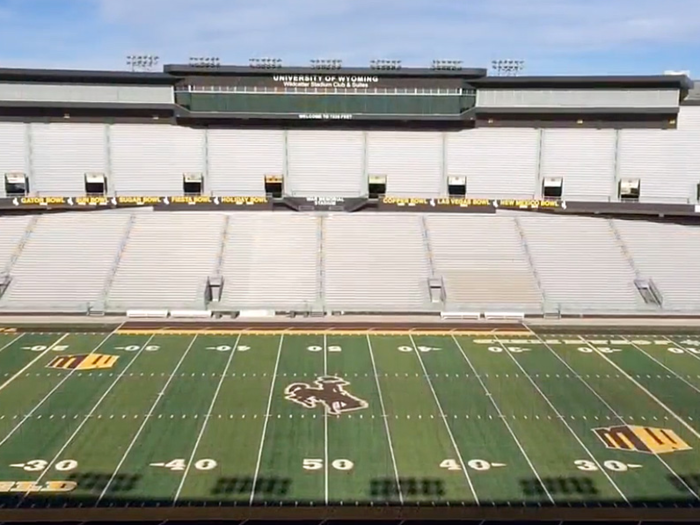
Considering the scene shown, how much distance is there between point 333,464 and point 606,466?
19.1 feet

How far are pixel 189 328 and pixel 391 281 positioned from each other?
29.7 ft

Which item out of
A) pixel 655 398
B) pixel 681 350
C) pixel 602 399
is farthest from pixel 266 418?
pixel 681 350

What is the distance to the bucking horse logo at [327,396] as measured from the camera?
61.3 ft

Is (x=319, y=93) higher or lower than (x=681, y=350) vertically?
higher

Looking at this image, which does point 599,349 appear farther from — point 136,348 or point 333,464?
point 136,348

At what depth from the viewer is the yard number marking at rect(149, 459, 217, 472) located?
49.4ft

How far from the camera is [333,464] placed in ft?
50.2

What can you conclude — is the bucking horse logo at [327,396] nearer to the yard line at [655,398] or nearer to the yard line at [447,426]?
the yard line at [447,426]

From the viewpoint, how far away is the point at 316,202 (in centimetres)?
3625

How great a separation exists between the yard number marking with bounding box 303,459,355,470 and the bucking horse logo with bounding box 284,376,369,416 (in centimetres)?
268

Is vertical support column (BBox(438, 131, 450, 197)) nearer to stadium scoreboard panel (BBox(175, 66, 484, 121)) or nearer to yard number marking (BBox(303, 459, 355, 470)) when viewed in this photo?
stadium scoreboard panel (BBox(175, 66, 484, 121))

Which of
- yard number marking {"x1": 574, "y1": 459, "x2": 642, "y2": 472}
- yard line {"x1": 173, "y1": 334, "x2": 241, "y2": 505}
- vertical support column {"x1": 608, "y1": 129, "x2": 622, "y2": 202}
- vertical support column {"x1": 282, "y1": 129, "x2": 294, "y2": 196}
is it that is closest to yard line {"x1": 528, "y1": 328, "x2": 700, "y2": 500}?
yard number marking {"x1": 574, "y1": 459, "x2": 642, "y2": 472}

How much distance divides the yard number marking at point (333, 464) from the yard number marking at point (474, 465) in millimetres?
1971

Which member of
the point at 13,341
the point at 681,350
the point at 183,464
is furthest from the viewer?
the point at 13,341
